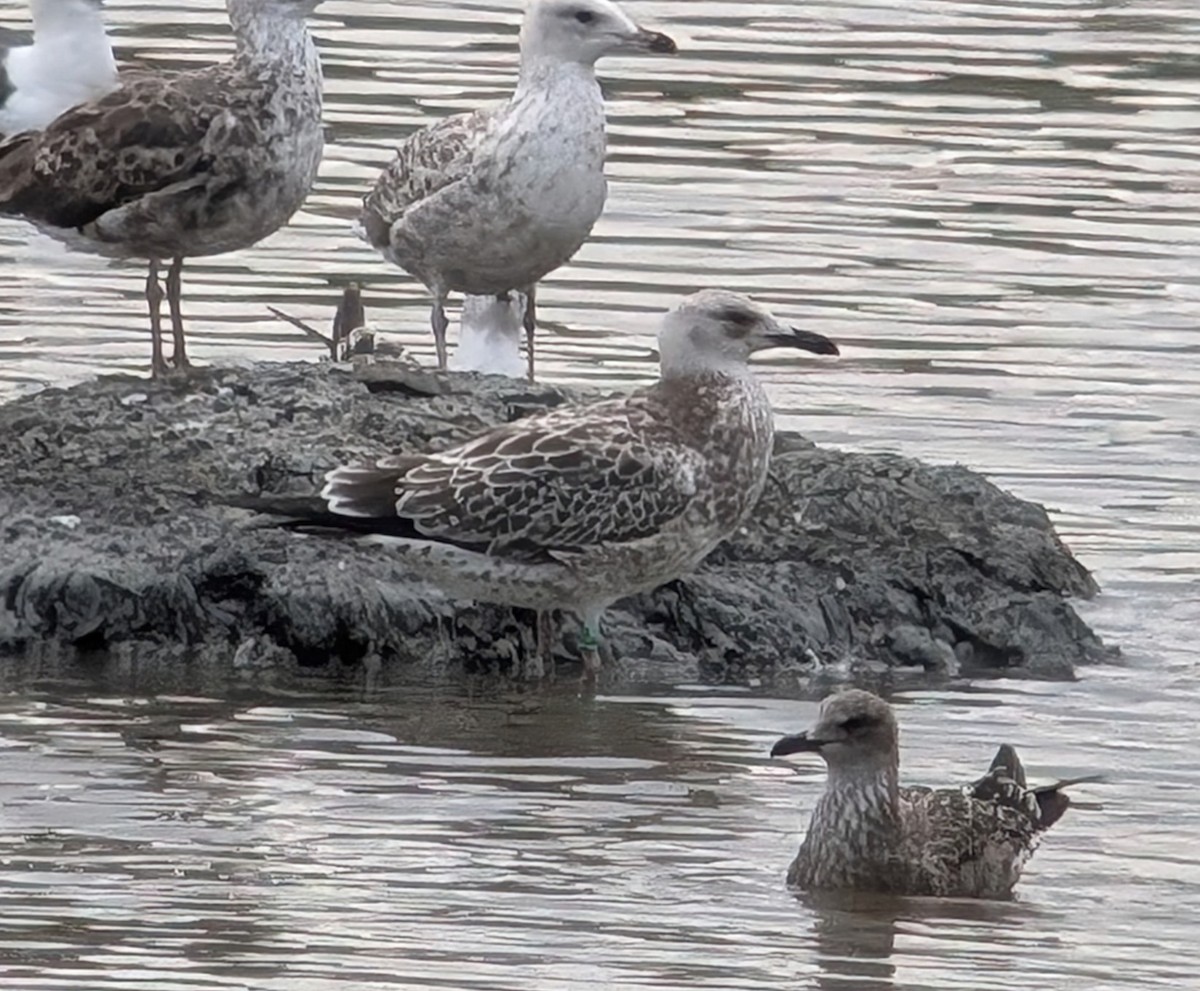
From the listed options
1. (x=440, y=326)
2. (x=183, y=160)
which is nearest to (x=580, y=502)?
(x=183, y=160)

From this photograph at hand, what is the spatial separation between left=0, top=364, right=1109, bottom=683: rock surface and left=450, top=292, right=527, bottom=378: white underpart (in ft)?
4.43

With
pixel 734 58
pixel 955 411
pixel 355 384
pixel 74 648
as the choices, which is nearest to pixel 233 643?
pixel 74 648

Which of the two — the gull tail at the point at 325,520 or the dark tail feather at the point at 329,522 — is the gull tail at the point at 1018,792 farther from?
the gull tail at the point at 325,520

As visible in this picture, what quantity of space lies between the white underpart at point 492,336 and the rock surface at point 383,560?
1.35m

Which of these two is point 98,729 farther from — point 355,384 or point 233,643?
point 355,384

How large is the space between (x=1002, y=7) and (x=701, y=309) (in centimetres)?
1241

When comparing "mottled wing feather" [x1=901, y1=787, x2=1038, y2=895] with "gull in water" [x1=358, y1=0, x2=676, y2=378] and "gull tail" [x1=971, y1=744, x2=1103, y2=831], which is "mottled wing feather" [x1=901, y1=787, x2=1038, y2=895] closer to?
"gull tail" [x1=971, y1=744, x2=1103, y2=831]

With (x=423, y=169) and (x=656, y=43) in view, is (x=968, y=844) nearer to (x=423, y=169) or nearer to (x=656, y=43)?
(x=656, y=43)

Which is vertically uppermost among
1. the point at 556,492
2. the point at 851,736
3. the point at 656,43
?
the point at 656,43

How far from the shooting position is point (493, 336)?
44.4 ft

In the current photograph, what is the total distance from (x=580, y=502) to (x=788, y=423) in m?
3.52

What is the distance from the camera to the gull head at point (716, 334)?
36.2 ft

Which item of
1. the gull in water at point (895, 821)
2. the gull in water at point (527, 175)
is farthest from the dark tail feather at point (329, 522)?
the gull in water at point (527, 175)

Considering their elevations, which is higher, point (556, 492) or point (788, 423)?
point (556, 492)
